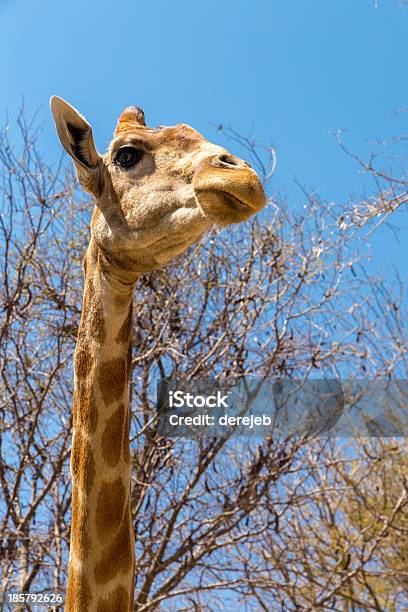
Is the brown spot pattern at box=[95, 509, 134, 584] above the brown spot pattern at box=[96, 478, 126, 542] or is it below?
below

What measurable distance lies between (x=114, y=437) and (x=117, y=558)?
0.45 m

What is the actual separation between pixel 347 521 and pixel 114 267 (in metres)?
7.28

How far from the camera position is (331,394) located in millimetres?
7590

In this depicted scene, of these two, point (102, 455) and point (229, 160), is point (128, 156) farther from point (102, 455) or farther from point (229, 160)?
point (102, 455)

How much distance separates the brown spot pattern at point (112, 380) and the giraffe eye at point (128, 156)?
809 millimetres

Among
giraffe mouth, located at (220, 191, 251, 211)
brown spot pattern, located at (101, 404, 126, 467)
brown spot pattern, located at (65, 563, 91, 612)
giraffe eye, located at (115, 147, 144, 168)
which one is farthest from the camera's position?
giraffe eye, located at (115, 147, 144, 168)

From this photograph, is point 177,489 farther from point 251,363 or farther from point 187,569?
point 251,363

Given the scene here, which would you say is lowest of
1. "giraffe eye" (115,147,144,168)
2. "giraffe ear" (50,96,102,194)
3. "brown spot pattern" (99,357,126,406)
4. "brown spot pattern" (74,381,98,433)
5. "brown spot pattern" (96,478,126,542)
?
"brown spot pattern" (96,478,126,542)

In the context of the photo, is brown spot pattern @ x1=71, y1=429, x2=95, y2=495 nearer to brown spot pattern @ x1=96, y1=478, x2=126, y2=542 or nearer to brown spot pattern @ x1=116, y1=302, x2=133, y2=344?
brown spot pattern @ x1=96, y1=478, x2=126, y2=542

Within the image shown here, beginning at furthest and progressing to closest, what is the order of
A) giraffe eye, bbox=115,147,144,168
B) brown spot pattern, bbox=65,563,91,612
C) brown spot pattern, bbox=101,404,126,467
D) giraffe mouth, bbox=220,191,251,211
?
giraffe eye, bbox=115,147,144,168 < brown spot pattern, bbox=101,404,126,467 < brown spot pattern, bbox=65,563,91,612 < giraffe mouth, bbox=220,191,251,211

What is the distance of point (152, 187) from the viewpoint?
3.16 metres

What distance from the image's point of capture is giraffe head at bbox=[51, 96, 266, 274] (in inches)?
110

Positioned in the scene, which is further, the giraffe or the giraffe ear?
the giraffe ear

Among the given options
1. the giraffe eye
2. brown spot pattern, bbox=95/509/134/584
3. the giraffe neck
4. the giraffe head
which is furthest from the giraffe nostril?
brown spot pattern, bbox=95/509/134/584
